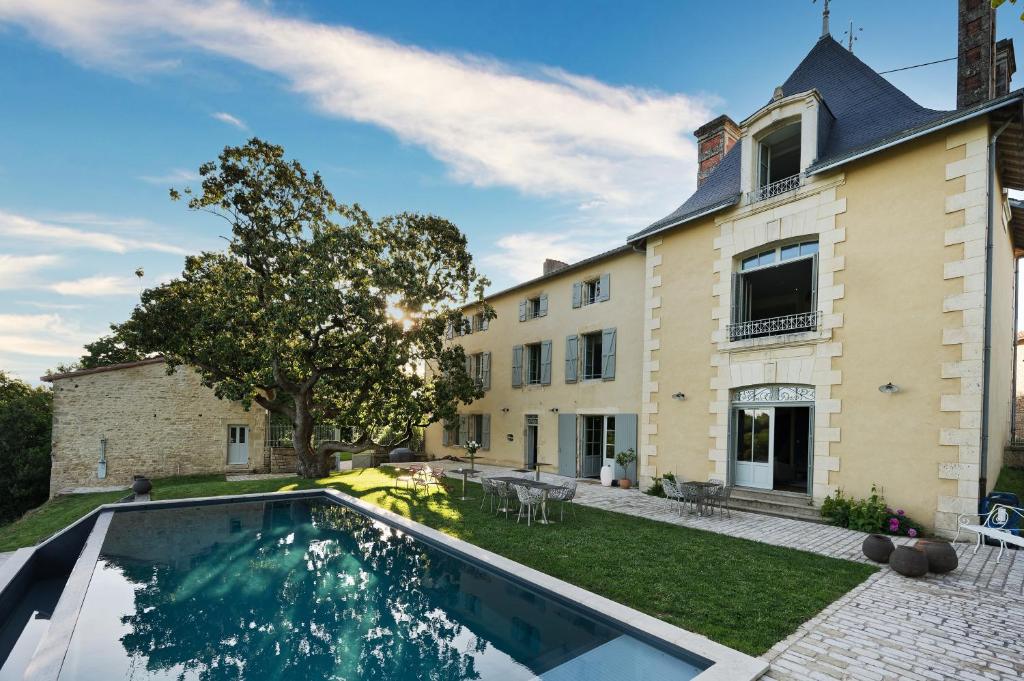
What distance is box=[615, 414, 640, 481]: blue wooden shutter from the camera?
12.9 m

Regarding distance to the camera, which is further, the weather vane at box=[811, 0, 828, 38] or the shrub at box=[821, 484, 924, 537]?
the weather vane at box=[811, 0, 828, 38]

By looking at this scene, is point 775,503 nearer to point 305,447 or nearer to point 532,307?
point 532,307

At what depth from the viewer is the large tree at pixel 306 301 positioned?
12727mm

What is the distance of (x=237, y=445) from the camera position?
677 inches

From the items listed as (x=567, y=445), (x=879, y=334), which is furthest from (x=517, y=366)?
(x=879, y=334)

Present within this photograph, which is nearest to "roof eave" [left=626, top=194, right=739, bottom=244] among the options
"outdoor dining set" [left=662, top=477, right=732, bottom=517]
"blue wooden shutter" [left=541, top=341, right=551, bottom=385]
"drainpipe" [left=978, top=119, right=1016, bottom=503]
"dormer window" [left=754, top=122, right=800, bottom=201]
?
"dormer window" [left=754, top=122, right=800, bottom=201]

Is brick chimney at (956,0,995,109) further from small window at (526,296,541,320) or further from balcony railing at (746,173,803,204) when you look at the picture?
small window at (526,296,541,320)

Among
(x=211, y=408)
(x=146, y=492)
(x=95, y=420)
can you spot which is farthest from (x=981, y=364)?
(x=95, y=420)

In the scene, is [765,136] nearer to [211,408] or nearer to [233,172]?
[233,172]

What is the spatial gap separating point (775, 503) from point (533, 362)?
9819 millimetres

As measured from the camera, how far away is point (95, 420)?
1524cm

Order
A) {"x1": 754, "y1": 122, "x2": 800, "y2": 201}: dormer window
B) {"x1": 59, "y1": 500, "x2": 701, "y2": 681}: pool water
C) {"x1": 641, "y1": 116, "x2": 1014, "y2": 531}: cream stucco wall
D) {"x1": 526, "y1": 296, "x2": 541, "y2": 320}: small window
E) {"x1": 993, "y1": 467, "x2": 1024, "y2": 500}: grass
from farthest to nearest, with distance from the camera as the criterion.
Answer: {"x1": 526, "y1": 296, "x2": 541, "y2": 320}: small window < {"x1": 754, "y1": 122, "x2": 800, "y2": 201}: dormer window < {"x1": 993, "y1": 467, "x2": 1024, "y2": 500}: grass < {"x1": 641, "y1": 116, "x2": 1014, "y2": 531}: cream stucco wall < {"x1": 59, "y1": 500, "x2": 701, "y2": 681}: pool water

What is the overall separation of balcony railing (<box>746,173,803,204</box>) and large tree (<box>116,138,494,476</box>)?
322 inches

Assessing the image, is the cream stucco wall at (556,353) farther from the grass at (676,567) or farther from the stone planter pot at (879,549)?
the stone planter pot at (879,549)
